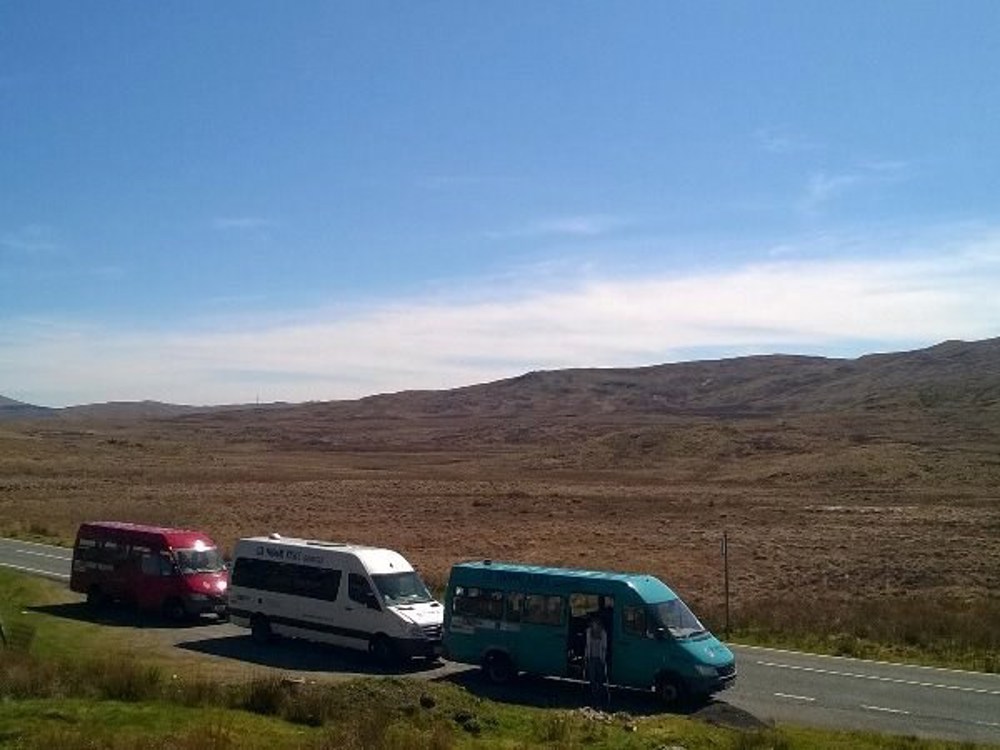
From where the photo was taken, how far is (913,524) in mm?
50875

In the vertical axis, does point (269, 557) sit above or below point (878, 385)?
below

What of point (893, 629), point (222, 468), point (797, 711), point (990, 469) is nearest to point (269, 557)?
point (797, 711)

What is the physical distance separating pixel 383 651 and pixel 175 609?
7.36 m

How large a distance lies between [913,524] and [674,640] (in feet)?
121

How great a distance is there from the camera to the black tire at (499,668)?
1967 cm

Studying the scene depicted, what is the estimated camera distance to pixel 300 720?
13.9 meters

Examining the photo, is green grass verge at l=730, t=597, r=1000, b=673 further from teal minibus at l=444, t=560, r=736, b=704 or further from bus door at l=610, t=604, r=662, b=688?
bus door at l=610, t=604, r=662, b=688

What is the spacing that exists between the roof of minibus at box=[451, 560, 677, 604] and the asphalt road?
1985mm

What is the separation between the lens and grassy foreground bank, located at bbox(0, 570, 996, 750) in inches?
466

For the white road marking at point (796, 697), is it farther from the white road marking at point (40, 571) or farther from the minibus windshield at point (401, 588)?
the white road marking at point (40, 571)

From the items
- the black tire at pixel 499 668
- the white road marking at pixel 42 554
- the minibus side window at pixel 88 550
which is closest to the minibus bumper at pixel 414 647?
the black tire at pixel 499 668

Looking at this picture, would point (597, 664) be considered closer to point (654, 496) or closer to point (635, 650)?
point (635, 650)

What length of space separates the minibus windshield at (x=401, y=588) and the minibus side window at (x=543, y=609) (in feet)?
11.4

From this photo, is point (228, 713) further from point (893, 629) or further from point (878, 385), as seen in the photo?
point (878, 385)
